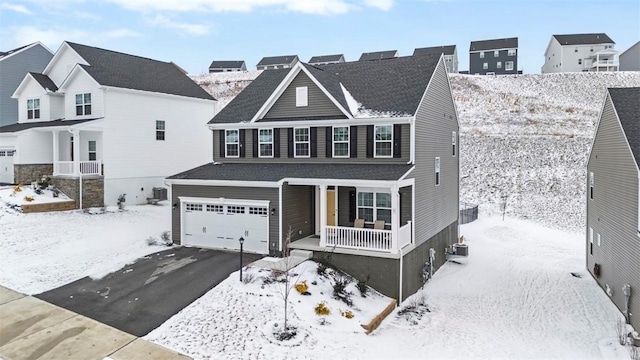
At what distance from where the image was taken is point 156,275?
46.2ft

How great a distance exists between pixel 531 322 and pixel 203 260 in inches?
435

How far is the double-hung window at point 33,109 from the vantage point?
2781 cm

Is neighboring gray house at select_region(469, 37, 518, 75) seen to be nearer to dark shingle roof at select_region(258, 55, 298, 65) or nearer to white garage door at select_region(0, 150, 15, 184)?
dark shingle roof at select_region(258, 55, 298, 65)

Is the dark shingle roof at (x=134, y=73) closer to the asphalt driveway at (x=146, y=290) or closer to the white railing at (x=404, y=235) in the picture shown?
the asphalt driveway at (x=146, y=290)

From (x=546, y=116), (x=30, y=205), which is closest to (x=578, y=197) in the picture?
(x=546, y=116)

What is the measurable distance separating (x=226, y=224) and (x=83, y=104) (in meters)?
14.1

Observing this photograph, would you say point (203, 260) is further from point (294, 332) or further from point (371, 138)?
point (371, 138)

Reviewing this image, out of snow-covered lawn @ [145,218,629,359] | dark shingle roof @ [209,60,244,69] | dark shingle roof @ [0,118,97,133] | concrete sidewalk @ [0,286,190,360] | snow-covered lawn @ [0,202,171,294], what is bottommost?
snow-covered lawn @ [145,218,629,359]

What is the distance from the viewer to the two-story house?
6325 centimetres

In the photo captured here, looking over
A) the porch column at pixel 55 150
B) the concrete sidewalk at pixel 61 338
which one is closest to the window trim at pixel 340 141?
the concrete sidewalk at pixel 61 338

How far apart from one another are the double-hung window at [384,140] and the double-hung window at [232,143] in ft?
22.2

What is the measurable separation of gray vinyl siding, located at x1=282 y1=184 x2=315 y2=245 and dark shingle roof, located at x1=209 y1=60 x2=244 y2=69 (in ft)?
249

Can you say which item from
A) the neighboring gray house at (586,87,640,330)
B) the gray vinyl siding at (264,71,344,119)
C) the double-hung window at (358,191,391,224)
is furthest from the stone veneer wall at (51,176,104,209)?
the neighboring gray house at (586,87,640,330)

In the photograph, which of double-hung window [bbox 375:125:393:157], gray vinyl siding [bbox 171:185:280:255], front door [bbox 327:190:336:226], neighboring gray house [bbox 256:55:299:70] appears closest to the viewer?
gray vinyl siding [bbox 171:185:280:255]
